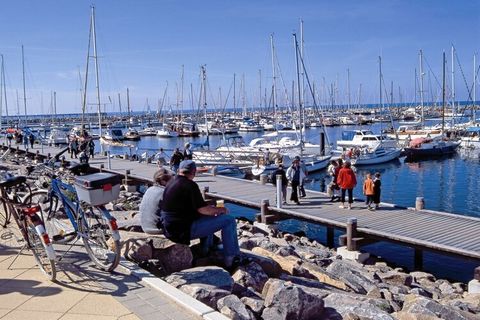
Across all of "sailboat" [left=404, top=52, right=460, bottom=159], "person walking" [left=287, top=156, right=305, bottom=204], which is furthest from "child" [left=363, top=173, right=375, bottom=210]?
"sailboat" [left=404, top=52, right=460, bottom=159]

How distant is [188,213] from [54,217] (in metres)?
2.36

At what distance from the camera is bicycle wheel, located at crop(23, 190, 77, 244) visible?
294 inches

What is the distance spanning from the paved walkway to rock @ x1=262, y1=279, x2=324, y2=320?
3.73ft

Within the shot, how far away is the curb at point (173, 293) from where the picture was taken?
5.21m

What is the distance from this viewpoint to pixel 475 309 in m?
9.58

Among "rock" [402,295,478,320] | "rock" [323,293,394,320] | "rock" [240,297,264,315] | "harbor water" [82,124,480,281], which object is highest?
"rock" [240,297,264,315]

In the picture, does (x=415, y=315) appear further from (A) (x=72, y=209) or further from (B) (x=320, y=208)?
(B) (x=320, y=208)

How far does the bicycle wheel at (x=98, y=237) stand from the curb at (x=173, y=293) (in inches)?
8.5

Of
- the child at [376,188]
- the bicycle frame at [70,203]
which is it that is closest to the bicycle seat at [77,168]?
the bicycle frame at [70,203]

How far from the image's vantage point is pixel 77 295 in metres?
5.98

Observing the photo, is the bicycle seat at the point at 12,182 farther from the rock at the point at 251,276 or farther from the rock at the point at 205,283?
the rock at the point at 251,276

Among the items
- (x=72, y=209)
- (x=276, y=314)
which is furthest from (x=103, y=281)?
(x=276, y=314)

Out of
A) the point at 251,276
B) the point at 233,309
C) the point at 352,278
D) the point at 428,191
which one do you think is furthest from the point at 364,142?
the point at 233,309

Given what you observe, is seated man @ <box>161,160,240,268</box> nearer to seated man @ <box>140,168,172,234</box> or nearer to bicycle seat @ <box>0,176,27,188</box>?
seated man @ <box>140,168,172,234</box>
